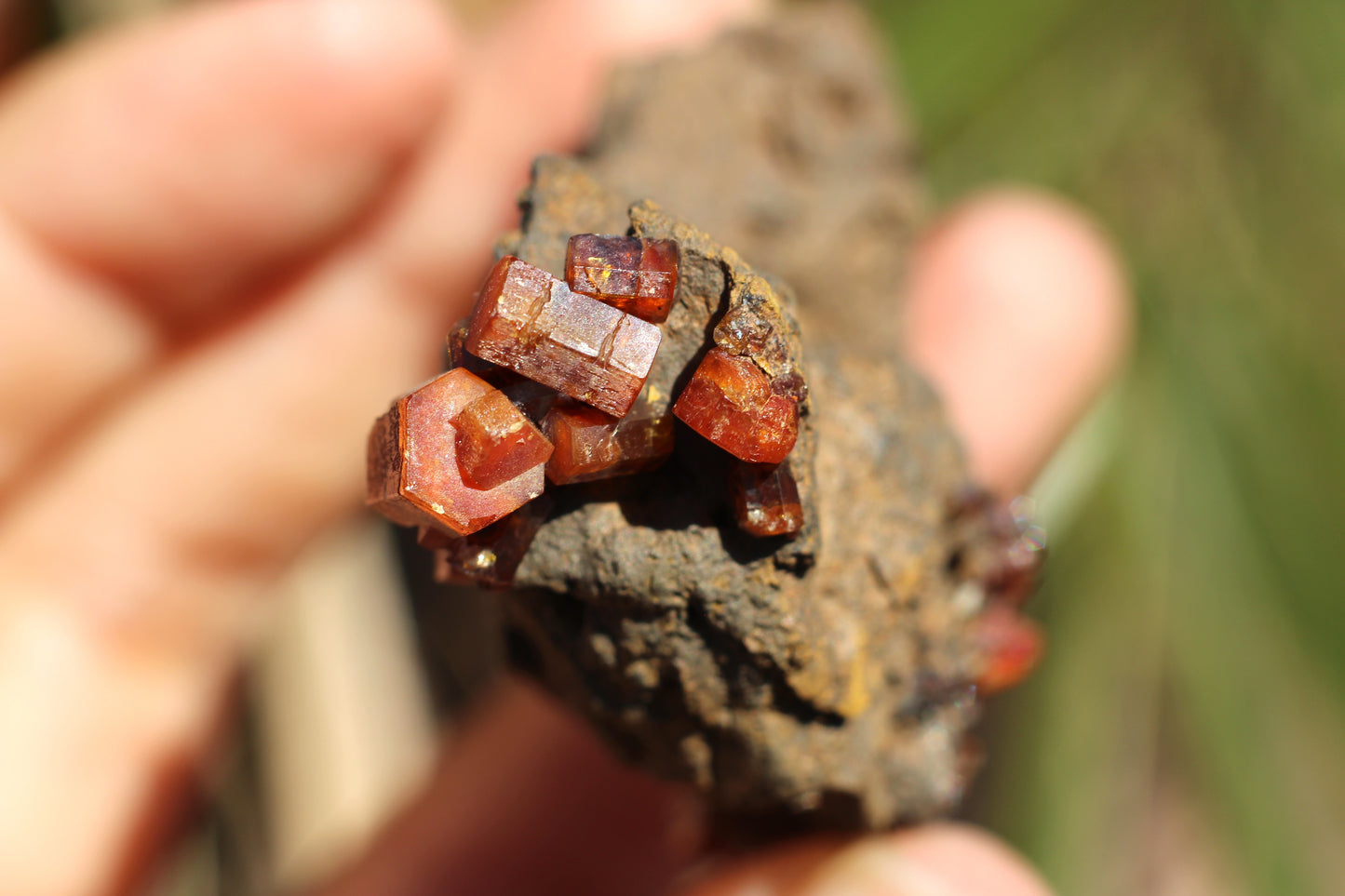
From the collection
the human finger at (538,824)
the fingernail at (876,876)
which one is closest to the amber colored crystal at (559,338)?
the fingernail at (876,876)

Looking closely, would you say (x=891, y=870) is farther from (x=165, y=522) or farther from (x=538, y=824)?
(x=165, y=522)

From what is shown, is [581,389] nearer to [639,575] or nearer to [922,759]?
[639,575]

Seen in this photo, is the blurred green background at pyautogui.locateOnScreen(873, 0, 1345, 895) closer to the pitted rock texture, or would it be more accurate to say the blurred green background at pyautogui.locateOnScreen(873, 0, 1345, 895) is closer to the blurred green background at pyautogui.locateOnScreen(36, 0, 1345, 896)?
the blurred green background at pyautogui.locateOnScreen(36, 0, 1345, 896)

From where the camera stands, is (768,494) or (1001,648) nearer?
(768,494)

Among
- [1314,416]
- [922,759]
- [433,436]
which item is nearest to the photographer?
[433,436]

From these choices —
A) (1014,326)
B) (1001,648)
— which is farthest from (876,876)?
(1014,326)

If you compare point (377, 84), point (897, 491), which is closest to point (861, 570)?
point (897, 491)
